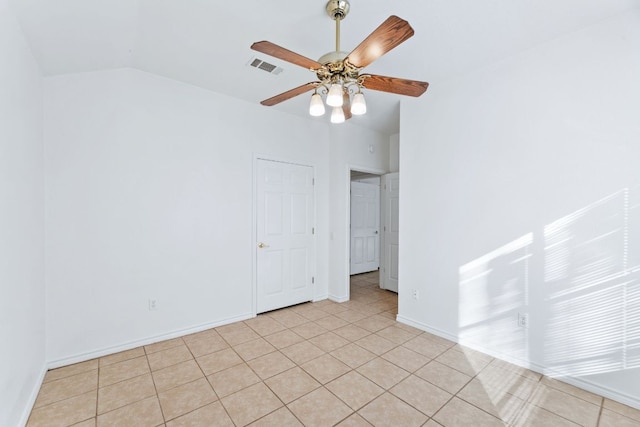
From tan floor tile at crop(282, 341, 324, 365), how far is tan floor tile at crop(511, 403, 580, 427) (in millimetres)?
1546

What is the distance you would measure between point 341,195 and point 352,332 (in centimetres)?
194

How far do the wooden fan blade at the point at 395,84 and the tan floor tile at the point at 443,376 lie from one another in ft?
7.26

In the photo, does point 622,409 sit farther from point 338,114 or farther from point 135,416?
point 135,416

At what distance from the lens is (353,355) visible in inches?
102

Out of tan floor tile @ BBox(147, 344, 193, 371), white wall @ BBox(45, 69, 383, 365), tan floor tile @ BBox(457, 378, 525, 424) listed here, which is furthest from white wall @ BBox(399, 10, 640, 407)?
tan floor tile @ BBox(147, 344, 193, 371)

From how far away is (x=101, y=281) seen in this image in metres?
2.57

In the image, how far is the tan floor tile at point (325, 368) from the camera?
7.44ft

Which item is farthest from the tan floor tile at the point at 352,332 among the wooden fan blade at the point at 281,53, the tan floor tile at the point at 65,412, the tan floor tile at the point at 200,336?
the wooden fan blade at the point at 281,53

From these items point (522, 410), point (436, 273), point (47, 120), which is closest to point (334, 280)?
point (436, 273)

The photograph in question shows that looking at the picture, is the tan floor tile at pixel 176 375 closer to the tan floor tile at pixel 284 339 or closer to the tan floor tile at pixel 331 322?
the tan floor tile at pixel 284 339

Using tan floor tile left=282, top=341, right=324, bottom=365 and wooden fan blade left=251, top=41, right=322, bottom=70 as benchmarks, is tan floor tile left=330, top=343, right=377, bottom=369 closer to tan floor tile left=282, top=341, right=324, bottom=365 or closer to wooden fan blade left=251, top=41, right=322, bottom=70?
tan floor tile left=282, top=341, right=324, bottom=365

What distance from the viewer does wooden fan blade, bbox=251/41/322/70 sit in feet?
4.85

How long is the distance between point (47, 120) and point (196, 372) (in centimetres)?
250

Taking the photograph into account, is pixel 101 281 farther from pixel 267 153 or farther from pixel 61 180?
pixel 267 153
